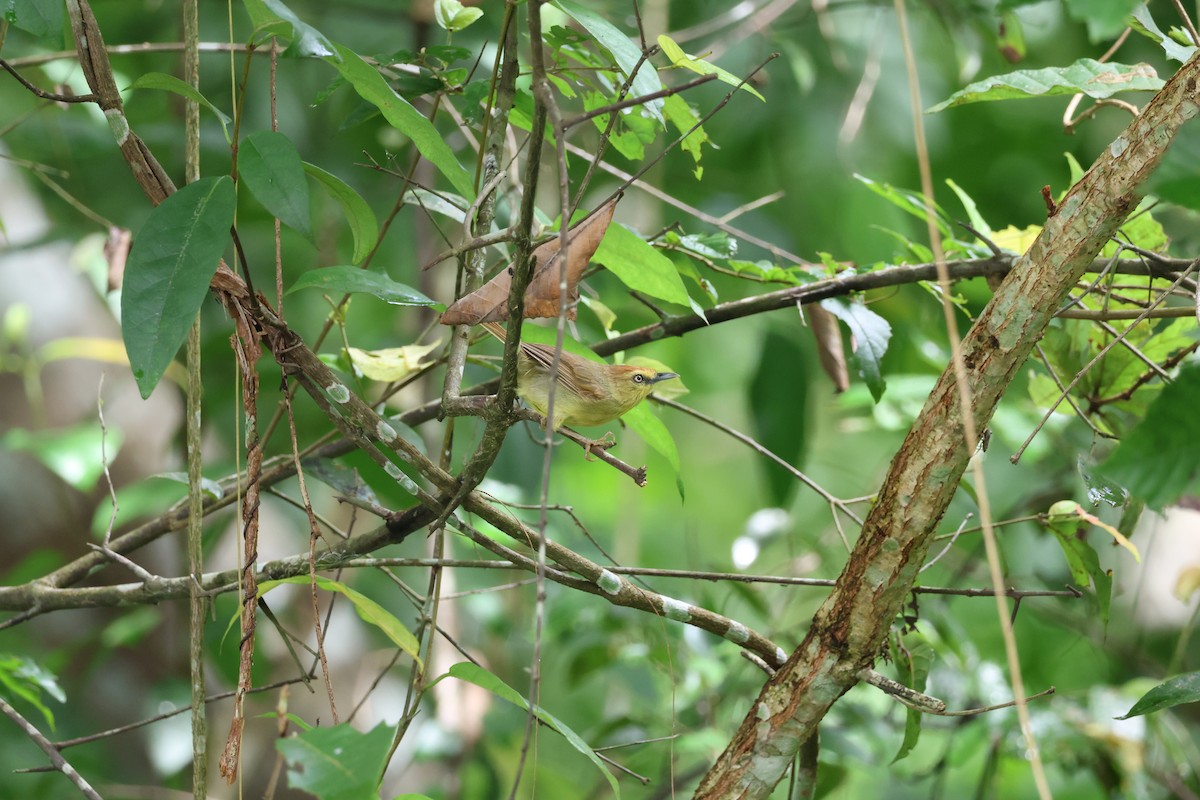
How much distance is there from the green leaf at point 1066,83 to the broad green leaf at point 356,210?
815 mm

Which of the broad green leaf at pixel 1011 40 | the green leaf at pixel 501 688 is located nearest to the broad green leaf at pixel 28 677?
the green leaf at pixel 501 688

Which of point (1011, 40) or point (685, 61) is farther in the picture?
point (1011, 40)

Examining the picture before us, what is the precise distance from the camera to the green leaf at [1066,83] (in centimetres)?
142

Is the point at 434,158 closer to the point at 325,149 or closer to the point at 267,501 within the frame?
the point at 267,501

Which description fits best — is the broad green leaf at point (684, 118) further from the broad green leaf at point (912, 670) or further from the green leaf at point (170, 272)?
the broad green leaf at point (912, 670)

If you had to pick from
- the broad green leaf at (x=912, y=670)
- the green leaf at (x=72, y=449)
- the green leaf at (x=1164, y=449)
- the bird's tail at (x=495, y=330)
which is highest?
the green leaf at (x=1164, y=449)

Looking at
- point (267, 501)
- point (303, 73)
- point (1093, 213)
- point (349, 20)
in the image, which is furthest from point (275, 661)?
point (1093, 213)

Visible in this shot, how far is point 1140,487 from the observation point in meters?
0.88

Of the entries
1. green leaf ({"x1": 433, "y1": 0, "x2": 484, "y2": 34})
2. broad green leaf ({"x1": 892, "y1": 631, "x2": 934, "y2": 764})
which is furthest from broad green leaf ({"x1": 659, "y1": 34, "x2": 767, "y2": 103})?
broad green leaf ({"x1": 892, "y1": 631, "x2": 934, "y2": 764})

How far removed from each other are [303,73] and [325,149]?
48 centimetres

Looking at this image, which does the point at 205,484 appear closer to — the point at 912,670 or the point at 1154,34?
the point at 912,670

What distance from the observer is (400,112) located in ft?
4.03

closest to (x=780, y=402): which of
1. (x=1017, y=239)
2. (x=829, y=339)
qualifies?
(x=829, y=339)

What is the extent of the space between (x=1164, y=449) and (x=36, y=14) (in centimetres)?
137
